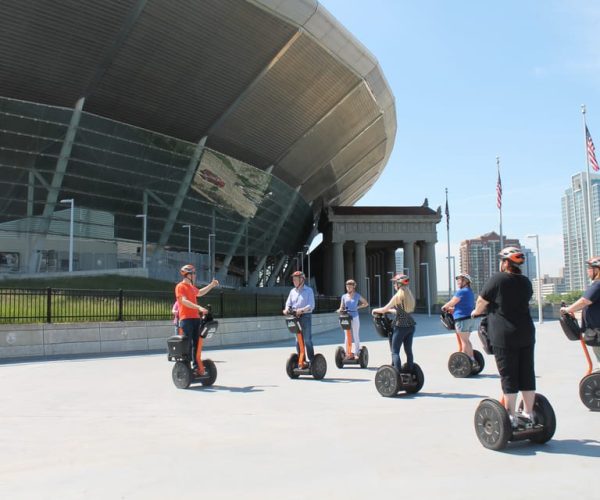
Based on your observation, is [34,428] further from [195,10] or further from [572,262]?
[572,262]

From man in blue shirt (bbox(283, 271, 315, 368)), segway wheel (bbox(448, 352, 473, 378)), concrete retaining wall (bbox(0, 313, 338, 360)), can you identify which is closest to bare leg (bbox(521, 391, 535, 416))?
man in blue shirt (bbox(283, 271, 315, 368))

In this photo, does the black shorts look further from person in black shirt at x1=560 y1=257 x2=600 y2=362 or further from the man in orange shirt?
the man in orange shirt

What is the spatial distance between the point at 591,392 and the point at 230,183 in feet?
136

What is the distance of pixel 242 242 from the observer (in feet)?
183

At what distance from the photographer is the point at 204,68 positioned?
116 ft

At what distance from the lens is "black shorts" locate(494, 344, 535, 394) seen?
5.54 metres

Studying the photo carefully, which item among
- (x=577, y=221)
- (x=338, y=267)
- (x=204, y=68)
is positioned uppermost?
(x=204, y=68)

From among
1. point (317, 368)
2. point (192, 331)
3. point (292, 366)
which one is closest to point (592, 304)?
point (317, 368)

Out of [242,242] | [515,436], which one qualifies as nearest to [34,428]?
[515,436]

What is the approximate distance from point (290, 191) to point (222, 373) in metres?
44.0

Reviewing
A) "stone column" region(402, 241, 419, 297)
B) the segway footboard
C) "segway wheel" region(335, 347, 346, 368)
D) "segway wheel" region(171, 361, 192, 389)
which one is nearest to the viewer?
the segway footboard

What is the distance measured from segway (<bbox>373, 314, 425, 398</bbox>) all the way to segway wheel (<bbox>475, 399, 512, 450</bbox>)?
3004 mm

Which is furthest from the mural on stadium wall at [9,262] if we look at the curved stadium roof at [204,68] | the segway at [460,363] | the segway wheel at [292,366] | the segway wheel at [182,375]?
the segway at [460,363]

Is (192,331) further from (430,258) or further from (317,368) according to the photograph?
(430,258)
